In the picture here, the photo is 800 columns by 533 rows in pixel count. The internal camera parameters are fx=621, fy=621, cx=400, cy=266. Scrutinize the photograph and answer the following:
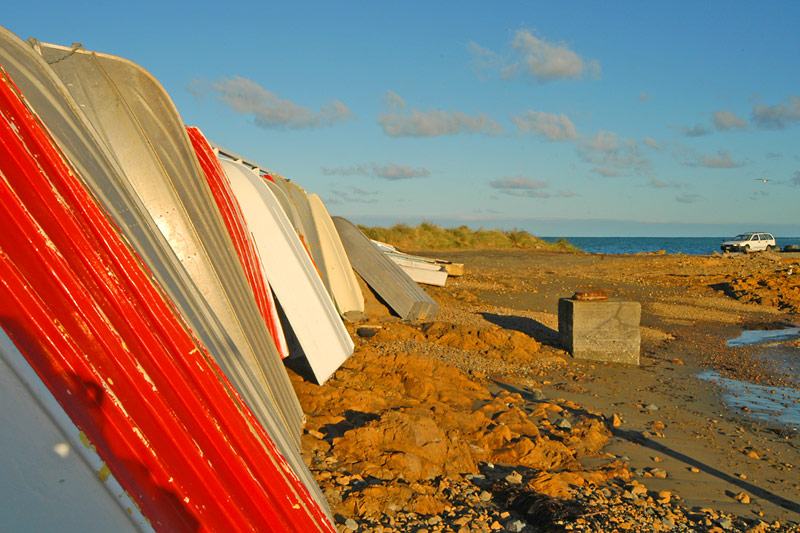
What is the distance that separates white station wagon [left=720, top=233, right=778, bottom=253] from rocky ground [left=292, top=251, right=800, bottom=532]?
28.3 metres

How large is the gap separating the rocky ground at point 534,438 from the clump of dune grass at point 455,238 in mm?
21705

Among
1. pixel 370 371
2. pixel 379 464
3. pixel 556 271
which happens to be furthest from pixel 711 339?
pixel 556 271

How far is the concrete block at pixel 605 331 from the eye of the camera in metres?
8.43

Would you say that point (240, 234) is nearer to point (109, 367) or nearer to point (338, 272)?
point (109, 367)

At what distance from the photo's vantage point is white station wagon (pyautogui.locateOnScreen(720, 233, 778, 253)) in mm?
35156

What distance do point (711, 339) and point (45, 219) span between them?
36.3 ft

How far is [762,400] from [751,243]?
32.6 m

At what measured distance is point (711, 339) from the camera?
1087cm

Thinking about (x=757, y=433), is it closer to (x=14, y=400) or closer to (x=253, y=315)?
(x=253, y=315)

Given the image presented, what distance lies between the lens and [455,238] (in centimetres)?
3453

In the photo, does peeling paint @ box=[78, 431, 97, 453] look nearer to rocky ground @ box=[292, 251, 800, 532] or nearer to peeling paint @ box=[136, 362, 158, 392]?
peeling paint @ box=[136, 362, 158, 392]

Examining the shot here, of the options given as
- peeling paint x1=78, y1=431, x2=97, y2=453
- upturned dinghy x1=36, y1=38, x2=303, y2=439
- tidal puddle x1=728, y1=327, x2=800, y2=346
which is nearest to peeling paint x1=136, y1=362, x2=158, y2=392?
peeling paint x1=78, y1=431, x2=97, y2=453

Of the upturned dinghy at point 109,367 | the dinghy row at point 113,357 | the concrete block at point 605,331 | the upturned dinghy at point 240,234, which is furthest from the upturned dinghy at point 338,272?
the upturned dinghy at point 109,367

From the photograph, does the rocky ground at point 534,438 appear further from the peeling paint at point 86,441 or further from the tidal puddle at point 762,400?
the peeling paint at point 86,441
